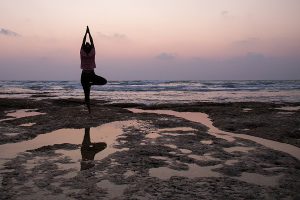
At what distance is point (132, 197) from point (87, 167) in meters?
1.51

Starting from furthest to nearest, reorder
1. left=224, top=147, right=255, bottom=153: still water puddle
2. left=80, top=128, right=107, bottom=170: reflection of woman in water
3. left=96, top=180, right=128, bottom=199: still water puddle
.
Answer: left=224, top=147, right=255, bottom=153: still water puddle
left=80, top=128, right=107, bottom=170: reflection of woman in water
left=96, top=180, right=128, bottom=199: still water puddle

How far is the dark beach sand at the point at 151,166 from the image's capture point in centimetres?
404

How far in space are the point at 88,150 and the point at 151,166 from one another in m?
1.71

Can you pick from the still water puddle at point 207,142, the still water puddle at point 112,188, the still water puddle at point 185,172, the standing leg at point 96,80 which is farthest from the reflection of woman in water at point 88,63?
the still water puddle at point 112,188

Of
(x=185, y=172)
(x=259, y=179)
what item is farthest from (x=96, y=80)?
(x=259, y=179)

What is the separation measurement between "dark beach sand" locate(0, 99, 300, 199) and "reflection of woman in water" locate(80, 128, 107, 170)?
32 millimetres

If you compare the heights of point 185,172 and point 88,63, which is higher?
point 88,63

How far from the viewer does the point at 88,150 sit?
641 cm

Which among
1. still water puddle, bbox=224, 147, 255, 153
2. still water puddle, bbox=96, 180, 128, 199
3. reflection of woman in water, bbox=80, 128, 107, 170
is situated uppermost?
still water puddle, bbox=96, 180, 128, 199

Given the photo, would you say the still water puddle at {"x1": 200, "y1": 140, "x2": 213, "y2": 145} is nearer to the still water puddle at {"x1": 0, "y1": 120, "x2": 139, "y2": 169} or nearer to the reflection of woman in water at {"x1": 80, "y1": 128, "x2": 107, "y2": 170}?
the still water puddle at {"x1": 0, "y1": 120, "x2": 139, "y2": 169}

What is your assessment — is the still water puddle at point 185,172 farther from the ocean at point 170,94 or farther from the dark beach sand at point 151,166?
the ocean at point 170,94

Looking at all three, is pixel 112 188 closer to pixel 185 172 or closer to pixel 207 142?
pixel 185 172

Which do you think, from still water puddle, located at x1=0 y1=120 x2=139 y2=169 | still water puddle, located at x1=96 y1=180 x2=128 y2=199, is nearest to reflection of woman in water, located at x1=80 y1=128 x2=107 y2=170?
still water puddle, located at x1=0 y1=120 x2=139 y2=169

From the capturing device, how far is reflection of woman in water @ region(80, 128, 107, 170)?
5320 mm
